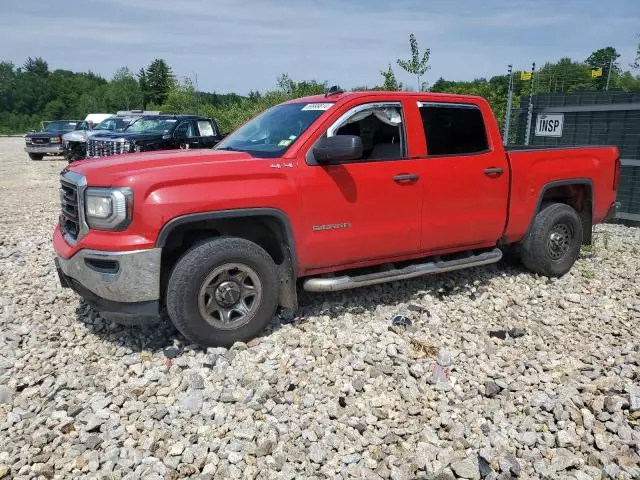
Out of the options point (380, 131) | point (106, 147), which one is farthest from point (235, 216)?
point (106, 147)

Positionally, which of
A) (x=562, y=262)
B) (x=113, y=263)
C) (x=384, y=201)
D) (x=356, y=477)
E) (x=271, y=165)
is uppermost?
(x=271, y=165)

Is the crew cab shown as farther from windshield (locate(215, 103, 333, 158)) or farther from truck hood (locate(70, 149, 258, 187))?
truck hood (locate(70, 149, 258, 187))

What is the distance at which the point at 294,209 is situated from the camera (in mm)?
4098

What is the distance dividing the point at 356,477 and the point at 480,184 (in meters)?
3.10

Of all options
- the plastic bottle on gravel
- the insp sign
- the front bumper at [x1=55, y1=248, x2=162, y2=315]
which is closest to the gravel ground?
the plastic bottle on gravel

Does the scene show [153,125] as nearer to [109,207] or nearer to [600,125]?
[600,125]

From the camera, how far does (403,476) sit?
9.40 ft

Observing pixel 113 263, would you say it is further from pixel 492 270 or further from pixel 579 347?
pixel 492 270

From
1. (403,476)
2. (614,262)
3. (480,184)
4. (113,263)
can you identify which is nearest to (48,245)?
(113,263)

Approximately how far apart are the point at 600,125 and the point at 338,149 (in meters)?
6.68

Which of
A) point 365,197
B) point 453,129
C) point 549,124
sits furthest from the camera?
point 549,124

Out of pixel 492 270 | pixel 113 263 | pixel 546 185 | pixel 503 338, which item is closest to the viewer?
pixel 113 263

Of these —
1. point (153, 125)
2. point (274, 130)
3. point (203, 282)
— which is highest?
point (153, 125)

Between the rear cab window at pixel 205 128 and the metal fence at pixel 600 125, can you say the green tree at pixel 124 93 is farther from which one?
the metal fence at pixel 600 125
